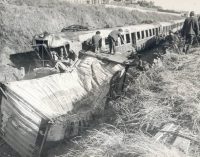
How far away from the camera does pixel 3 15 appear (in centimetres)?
1880

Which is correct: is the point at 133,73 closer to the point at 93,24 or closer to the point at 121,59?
the point at 121,59

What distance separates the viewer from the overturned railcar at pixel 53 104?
8.17 m

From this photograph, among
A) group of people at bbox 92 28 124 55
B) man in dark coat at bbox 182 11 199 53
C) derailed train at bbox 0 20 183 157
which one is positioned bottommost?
derailed train at bbox 0 20 183 157

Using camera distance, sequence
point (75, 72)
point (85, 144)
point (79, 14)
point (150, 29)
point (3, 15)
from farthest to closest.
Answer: point (79, 14), point (150, 29), point (3, 15), point (75, 72), point (85, 144)

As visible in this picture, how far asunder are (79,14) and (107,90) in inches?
693

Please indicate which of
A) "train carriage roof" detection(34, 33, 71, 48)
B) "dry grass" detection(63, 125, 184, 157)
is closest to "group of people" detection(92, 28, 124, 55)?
"train carriage roof" detection(34, 33, 71, 48)

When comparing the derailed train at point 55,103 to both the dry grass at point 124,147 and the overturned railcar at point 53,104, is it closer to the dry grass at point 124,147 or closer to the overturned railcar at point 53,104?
the overturned railcar at point 53,104

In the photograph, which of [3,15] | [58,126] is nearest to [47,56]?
[3,15]

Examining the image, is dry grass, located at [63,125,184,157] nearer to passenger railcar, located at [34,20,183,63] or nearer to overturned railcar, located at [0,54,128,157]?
overturned railcar, located at [0,54,128,157]

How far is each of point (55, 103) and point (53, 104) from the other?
0.29 feet

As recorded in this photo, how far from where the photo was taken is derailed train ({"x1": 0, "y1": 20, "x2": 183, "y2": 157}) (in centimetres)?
818

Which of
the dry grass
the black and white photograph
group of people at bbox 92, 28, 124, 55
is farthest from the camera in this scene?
group of people at bbox 92, 28, 124, 55

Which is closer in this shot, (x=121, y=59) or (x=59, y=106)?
(x=59, y=106)

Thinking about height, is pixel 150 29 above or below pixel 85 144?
above
